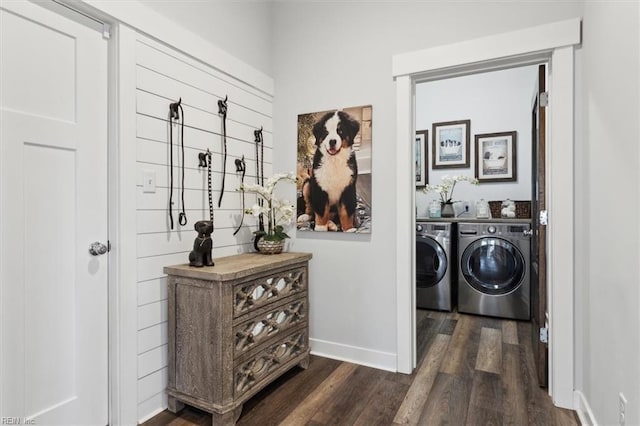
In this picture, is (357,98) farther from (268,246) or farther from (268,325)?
(268,325)

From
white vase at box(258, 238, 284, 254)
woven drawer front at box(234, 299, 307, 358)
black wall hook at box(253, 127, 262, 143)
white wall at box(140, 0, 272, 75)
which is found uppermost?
white wall at box(140, 0, 272, 75)

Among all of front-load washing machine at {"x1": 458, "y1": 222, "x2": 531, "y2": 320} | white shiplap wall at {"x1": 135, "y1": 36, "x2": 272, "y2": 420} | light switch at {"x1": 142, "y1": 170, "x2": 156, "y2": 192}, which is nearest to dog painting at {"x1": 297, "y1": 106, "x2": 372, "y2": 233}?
white shiplap wall at {"x1": 135, "y1": 36, "x2": 272, "y2": 420}

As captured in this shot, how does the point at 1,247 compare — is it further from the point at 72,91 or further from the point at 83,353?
the point at 72,91

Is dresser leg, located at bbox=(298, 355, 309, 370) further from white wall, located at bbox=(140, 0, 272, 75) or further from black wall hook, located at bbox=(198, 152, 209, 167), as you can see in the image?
white wall, located at bbox=(140, 0, 272, 75)

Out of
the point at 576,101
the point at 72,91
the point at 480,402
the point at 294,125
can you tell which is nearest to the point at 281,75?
the point at 294,125

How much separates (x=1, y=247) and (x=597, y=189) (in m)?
2.55

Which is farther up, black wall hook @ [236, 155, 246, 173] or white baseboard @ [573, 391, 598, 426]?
black wall hook @ [236, 155, 246, 173]

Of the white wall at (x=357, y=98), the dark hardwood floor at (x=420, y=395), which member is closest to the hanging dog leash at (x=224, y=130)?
the white wall at (x=357, y=98)

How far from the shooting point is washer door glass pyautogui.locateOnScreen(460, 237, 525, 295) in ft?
11.6

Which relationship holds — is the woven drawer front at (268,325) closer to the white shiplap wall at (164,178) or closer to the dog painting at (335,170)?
the white shiplap wall at (164,178)

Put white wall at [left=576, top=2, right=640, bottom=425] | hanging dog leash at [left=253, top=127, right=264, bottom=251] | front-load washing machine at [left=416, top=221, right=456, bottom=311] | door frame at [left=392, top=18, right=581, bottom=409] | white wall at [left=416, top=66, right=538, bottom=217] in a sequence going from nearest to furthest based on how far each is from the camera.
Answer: white wall at [left=576, top=2, right=640, bottom=425], door frame at [left=392, top=18, right=581, bottom=409], hanging dog leash at [left=253, top=127, right=264, bottom=251], front-load washing machine at [left=416, top=221, right=456, bottom=311], white wall at [left=416, top=66, right=538, bottom=217]

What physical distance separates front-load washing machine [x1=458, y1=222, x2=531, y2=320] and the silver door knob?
3.20 metres

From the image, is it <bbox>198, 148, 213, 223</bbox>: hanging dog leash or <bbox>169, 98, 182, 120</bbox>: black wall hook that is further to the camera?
<bbox>198, 148, 213, 223</bbox>: hanging dog leash

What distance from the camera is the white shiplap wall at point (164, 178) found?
184 cm
